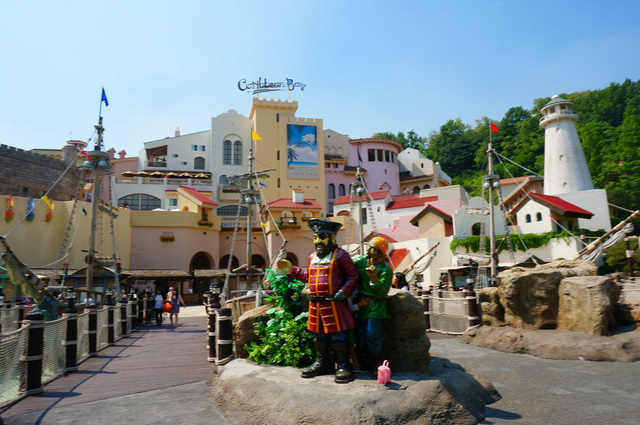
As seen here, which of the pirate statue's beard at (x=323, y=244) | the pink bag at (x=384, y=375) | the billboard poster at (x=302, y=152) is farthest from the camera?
the billboard poster at (x=302, y=152)

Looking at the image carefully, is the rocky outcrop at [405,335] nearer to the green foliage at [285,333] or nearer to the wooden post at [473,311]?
the green foliage at [285,333]

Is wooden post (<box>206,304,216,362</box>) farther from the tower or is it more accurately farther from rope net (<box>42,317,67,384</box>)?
the tower

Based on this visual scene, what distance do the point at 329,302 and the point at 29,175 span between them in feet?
135

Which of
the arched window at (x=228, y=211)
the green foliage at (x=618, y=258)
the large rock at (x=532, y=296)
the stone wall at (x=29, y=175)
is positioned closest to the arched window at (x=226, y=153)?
the arched window at (x=228, y=211)

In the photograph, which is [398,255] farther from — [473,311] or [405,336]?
[405,336]

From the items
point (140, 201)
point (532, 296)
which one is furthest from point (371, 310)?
point (140, 201)

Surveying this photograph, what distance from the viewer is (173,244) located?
3409 centimetres

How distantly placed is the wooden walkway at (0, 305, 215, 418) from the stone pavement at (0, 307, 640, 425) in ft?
0.09

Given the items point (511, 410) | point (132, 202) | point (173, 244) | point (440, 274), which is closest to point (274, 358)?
point (511, 410)

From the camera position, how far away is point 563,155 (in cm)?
3575

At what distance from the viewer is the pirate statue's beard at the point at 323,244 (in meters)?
5.58

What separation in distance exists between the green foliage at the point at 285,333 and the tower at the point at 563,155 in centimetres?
3562

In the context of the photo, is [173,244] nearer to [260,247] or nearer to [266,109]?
[260,247]

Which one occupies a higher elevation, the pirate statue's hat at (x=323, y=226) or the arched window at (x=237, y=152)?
the arched window at (x=237, y=152)
